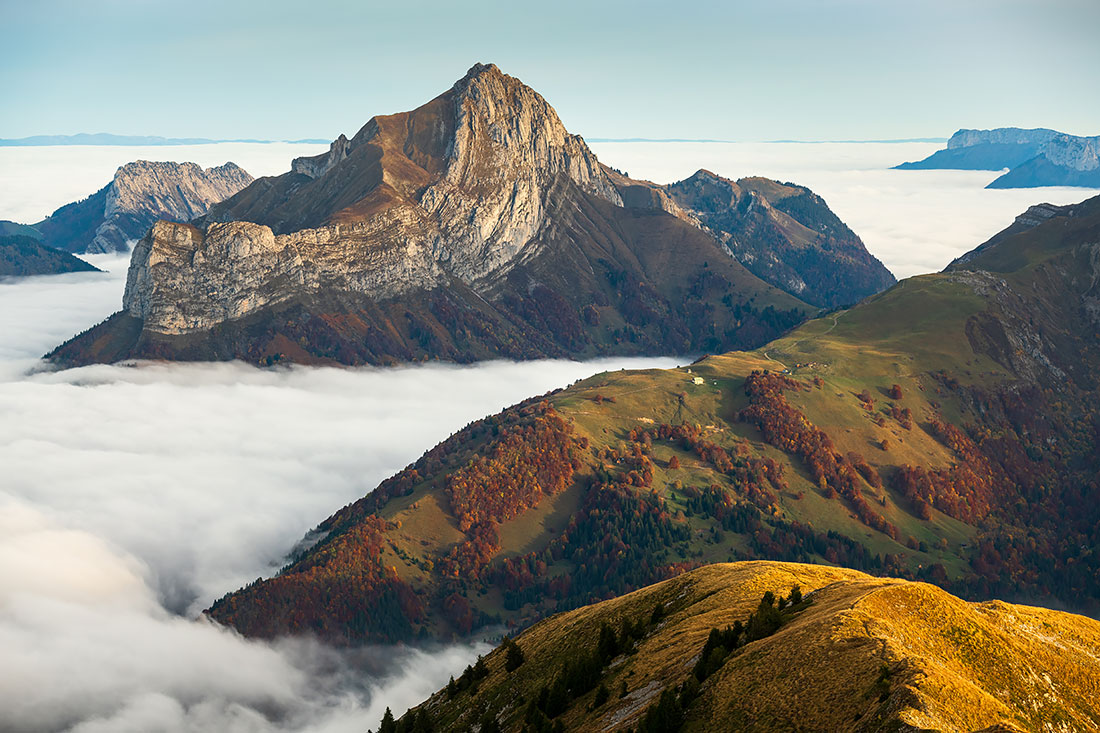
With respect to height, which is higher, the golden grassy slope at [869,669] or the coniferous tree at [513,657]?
the golden grassy slope at [869,669]

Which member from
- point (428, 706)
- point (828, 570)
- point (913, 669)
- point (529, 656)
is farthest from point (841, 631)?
point (428, 706)

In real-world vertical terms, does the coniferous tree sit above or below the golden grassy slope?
below

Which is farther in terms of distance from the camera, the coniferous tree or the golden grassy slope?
the coniferous tree

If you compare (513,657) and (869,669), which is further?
(513,657)

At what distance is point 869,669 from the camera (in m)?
65.8

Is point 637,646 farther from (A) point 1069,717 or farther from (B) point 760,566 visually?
(A) point 1069,717

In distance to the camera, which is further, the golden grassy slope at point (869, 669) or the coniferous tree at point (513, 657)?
the coniferous tree at point (513, 657)

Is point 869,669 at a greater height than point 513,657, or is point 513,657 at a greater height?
point 869,669

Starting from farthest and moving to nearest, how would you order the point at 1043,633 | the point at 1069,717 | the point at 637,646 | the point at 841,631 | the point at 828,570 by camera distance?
the point at 828,570
the point at 637,646
the point at 1043,633
the point at 841,631
the point at 1069,717

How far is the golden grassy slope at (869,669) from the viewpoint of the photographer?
61.5 m

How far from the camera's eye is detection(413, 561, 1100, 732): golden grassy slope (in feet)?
202

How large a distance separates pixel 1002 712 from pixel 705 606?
44.8 m

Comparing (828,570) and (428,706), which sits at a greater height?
(828,570)

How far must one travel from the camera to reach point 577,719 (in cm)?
8894
